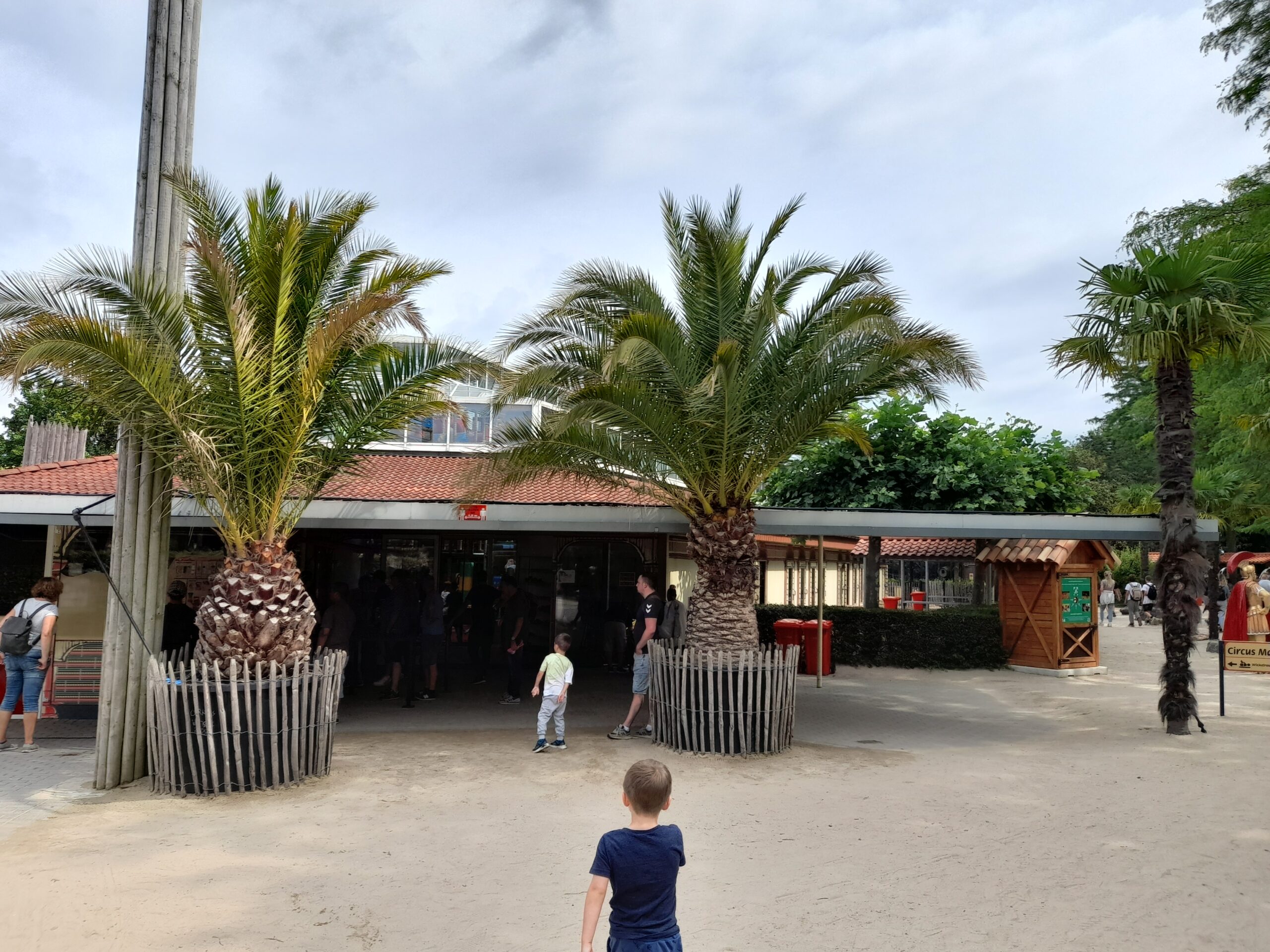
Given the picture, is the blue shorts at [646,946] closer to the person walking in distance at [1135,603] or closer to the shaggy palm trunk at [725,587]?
the shaggy palm trunk at [725,587]

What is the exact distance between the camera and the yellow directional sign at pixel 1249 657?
10625 millimetres

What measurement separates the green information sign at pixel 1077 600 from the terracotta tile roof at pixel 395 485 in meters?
8.68

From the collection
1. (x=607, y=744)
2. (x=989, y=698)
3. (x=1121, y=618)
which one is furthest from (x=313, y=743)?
(x=1121, y=618)

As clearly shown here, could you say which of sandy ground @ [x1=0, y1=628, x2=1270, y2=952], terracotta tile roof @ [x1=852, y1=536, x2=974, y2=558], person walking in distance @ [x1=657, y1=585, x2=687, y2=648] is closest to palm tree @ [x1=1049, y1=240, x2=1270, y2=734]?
sandy ground @ [x1=0, y1=628, x2=1270, y2=952]

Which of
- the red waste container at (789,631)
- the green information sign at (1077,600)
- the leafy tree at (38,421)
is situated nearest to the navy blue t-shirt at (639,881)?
the red waste container at (789,631)

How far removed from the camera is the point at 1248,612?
11.3 m

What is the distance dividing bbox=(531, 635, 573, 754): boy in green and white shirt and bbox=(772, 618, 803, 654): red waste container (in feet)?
24.2

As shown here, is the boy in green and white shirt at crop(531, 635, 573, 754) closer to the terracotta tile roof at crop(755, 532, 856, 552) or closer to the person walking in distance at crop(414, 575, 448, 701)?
the person walking in distance at crop(414, 575, 448, 701)

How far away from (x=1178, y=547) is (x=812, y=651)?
711 centimetres

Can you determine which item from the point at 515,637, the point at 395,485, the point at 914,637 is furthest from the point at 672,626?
the point at 914,637

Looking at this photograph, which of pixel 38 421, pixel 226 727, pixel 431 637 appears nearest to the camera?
pixel 226 727

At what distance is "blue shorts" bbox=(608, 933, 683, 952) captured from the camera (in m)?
2.95

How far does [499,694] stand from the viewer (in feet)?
42.8

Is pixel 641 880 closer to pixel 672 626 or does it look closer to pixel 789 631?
pixel 672 626
